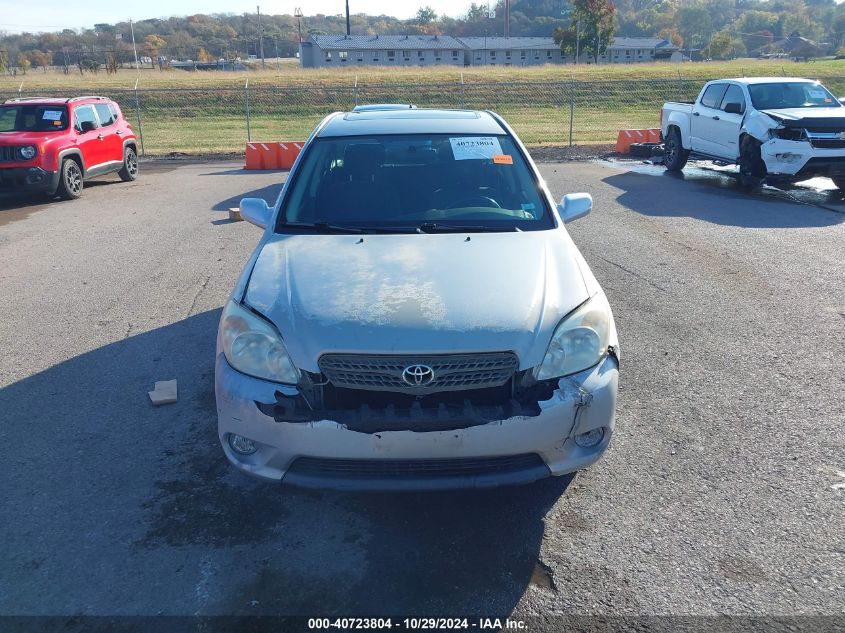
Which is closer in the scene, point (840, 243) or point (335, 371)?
point (335, 371)

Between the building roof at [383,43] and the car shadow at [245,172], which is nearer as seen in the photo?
the car shadow at [245,172]

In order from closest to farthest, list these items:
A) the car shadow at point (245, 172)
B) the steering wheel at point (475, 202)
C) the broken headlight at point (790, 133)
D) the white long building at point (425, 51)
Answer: the steering wheel at point (475, 202) < the broken headlight at point (790, 133) < the car shadow at point (245, 172) < the white long building at point (425, 51)

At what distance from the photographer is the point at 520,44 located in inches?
3361

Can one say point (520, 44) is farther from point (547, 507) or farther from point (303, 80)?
point (547, 507)

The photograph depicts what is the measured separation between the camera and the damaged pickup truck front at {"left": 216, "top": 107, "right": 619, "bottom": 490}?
311 cm

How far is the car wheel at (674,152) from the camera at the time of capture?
1530cm

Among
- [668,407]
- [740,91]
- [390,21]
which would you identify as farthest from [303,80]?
[390,21]

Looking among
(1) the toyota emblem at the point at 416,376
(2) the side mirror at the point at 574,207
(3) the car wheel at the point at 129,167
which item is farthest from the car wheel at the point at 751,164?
(3) the car wheel at the point at 129,167

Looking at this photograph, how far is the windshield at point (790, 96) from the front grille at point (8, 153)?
41.7ft

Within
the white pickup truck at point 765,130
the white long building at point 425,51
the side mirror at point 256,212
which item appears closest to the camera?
the side mirror at point 256,212

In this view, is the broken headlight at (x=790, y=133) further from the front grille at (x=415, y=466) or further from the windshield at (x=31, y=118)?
the windshield at (x=31, y=118)

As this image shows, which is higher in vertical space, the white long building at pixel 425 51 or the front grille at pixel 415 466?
the white long building at pixel 425 51

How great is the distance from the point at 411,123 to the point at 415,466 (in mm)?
2883

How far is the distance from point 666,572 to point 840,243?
7344 millimetres
